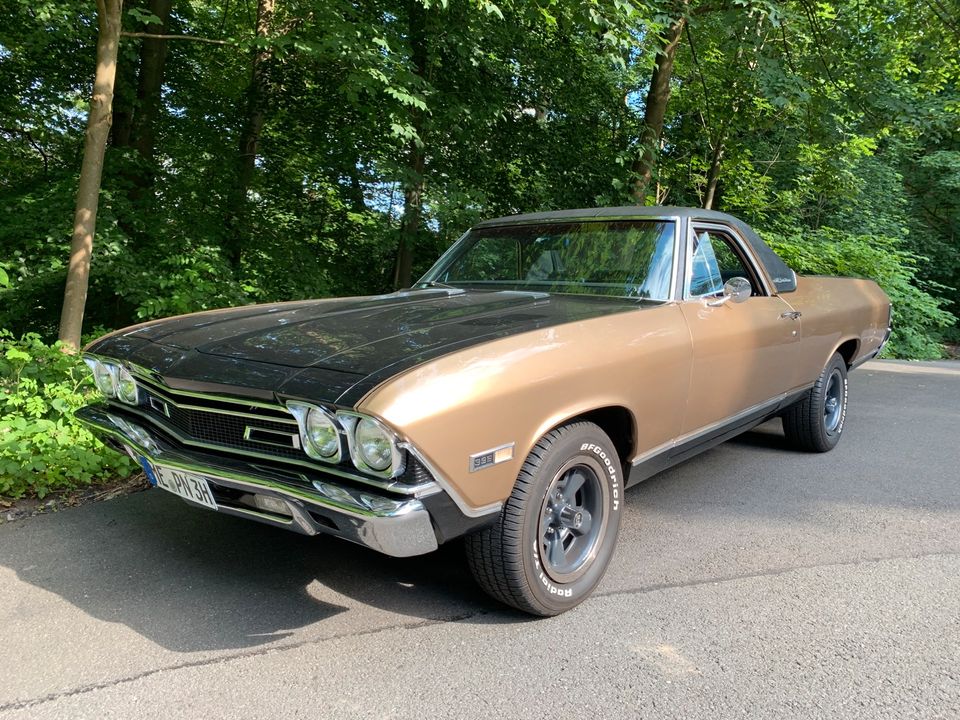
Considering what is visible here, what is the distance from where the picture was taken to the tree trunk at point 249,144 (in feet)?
29.0

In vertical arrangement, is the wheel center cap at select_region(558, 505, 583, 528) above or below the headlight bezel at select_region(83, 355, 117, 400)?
below

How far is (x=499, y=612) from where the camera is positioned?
2.74 m

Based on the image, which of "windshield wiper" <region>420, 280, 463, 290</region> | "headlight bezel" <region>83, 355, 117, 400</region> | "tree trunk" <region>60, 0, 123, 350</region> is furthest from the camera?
"tree trunk" <region>60, 0, 123, 350</region>

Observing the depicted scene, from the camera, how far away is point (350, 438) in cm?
220

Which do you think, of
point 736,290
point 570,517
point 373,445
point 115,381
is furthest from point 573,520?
point 115,381

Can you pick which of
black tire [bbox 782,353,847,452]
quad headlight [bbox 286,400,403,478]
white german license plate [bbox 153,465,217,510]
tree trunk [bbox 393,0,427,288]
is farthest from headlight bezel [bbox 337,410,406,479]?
tree trunk [bbox 393,0,427,288]

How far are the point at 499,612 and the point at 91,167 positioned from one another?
204 inches

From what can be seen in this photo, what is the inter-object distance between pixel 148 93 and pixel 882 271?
1259 cm

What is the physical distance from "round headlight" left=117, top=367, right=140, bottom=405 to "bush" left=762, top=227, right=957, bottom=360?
1179 cm

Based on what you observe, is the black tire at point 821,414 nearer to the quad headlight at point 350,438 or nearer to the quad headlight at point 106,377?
the quad headlight at point 350,438

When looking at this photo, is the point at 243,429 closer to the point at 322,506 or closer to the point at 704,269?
the point at 322,506

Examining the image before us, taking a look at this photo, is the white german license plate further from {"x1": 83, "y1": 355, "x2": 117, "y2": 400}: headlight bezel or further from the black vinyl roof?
the black vinyl roof

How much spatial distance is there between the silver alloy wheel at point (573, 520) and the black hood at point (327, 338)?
2.02 feet

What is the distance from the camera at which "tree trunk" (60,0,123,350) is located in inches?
225
